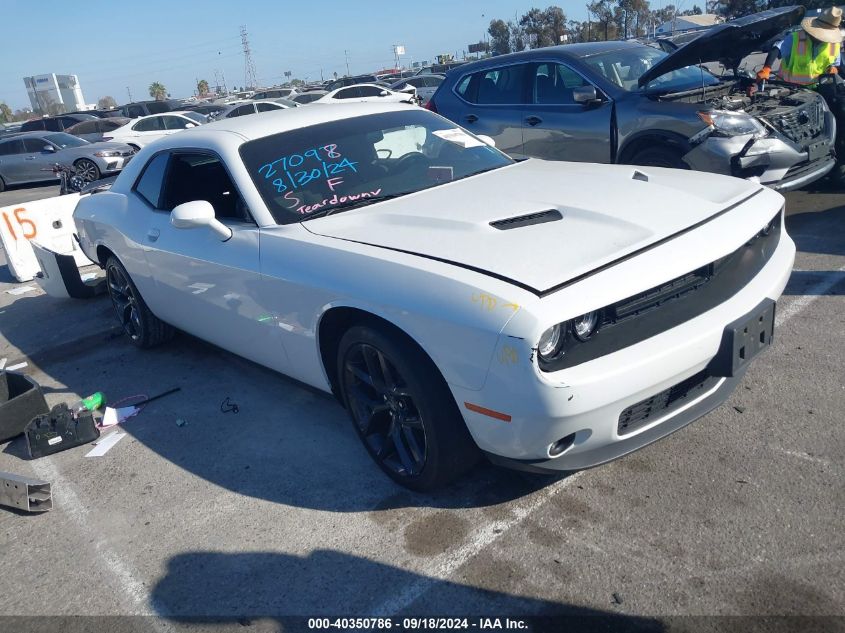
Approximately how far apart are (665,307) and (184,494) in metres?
2.41

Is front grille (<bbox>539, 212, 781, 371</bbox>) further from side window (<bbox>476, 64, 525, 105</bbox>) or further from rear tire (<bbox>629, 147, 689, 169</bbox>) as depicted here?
side window (<bbox>476, 64, 525, 105</bbox>)

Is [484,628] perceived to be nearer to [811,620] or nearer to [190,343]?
[811,620]

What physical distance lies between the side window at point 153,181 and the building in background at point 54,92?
97527 mm

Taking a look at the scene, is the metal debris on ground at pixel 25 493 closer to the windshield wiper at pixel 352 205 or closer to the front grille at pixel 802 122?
the windshield wiper at pixel 352 205

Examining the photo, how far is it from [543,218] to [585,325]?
682 mm

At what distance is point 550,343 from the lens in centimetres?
255

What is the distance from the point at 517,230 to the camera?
300 cm

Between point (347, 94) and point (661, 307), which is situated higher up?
point (661, 307)

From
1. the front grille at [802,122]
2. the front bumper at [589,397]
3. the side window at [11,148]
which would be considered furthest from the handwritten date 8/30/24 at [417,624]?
the side window at [11,148]

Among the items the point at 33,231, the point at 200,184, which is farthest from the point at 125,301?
the point at 33,231

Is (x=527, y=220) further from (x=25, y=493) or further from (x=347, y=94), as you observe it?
(x=347, y=94)

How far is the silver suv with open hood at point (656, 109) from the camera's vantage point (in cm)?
596

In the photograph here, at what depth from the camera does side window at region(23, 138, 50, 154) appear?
18.3m

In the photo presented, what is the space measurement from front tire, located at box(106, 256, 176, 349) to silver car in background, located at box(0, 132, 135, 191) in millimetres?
11156
